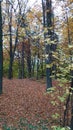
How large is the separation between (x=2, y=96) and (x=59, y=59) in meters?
9.64

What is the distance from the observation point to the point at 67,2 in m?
25.5

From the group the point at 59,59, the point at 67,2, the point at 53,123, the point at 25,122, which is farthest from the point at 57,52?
the point at 67,2

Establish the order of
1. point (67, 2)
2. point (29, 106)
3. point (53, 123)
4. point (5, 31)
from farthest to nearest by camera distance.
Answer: point (5, 31) → point (67, 2) → point (29, 106) → point (53, 123)

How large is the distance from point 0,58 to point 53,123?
5.80m

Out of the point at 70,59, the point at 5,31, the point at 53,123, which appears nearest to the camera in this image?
the point at 70,59

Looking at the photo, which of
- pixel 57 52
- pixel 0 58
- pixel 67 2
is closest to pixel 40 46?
pixel 57 52

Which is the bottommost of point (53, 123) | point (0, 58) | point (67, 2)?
point (53, 123)

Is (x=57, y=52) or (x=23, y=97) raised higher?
(x=57, y=52)

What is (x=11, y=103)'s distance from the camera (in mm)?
15586

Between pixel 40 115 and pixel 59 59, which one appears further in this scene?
pixel 40 115

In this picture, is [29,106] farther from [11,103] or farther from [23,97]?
[23,97]

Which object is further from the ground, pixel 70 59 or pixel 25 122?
pixel 70 59

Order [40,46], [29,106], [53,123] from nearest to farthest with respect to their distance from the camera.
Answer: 1. [40,46]
2. [53,123]
3. [29,106]

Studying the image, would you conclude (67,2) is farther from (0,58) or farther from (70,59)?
(70,59)
